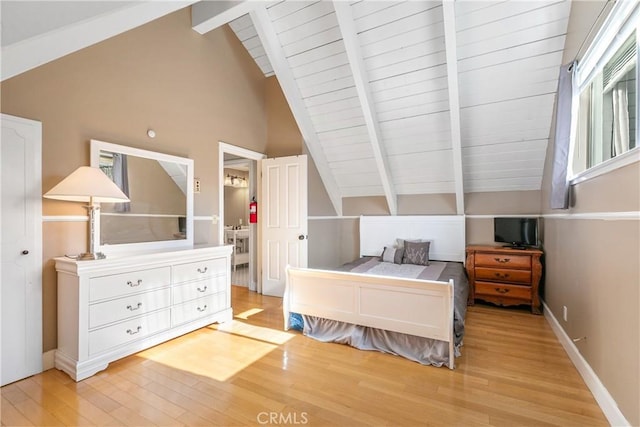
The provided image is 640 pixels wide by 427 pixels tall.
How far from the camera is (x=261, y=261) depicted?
14.9 ft

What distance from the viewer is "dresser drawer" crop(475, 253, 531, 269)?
3.56 m

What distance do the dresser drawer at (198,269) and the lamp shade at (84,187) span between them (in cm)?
87

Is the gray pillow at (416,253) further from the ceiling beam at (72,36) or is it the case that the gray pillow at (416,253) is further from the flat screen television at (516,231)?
the ceiling beam at (72,36)

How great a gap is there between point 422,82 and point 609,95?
1.61m

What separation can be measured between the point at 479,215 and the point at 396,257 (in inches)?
54.5

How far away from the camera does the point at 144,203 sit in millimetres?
2934

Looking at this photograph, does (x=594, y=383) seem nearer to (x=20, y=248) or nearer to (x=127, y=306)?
(x=127, y=306)

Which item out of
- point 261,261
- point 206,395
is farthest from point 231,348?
point 261,261

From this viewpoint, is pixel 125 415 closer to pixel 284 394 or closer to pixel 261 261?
pixel 284 394

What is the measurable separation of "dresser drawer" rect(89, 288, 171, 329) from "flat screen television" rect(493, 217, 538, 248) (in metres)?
4.11

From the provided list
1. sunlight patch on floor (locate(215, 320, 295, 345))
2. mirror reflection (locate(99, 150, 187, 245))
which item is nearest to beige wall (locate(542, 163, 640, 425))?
sunlight patch on floor (locate(215, 320, 295, 345))

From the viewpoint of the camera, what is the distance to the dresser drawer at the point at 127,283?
2248 mm

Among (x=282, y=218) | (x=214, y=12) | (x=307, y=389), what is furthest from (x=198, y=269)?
(x=214, y=12)

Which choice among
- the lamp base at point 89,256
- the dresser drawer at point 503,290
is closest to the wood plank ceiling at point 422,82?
the dresser drawer at point 503,290
